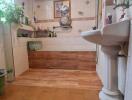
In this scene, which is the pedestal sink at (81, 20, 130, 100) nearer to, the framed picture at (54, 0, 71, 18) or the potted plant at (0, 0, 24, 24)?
the potted plant at (0, 0, 24, 24)

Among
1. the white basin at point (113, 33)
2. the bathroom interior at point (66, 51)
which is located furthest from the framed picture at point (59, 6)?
the white basin at point (113, 33)

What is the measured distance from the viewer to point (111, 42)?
117 centimetres

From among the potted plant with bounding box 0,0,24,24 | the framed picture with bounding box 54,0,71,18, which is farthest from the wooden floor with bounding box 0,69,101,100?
the framed picture with bounding box 54,0,71,18

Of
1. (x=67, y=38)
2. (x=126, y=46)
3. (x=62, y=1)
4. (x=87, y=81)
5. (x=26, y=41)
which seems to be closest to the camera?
(x=126, y=46)

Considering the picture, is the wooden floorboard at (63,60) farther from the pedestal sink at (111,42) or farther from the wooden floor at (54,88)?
the pedestal sink at (111,42)

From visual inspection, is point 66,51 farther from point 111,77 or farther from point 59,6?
point 111,77

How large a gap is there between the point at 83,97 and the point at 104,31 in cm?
115

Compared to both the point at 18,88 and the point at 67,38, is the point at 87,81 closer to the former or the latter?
the point at 18,88

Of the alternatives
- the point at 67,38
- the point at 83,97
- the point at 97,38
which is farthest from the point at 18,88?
the point at 67,38

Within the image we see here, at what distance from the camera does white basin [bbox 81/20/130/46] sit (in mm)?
1076

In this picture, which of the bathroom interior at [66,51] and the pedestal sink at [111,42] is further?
the bathroom interior at [66,51]

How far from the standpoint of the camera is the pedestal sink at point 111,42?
1.09 meters

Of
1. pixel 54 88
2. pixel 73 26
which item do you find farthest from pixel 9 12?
pixel 73 26

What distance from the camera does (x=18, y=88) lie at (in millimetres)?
2232
